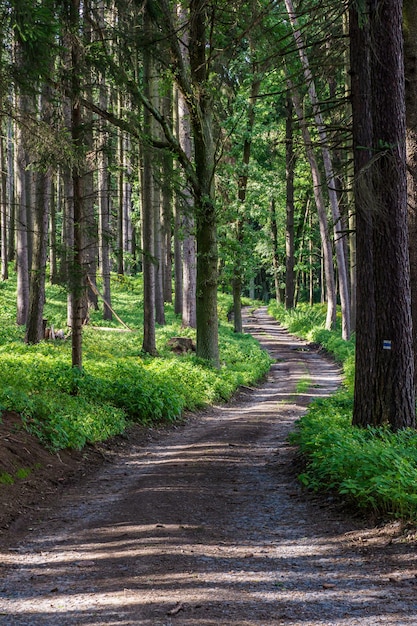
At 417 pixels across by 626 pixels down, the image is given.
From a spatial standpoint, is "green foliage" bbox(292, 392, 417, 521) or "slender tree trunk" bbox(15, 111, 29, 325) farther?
"slender tree trunk" bbox(15, 111, 29, 325)

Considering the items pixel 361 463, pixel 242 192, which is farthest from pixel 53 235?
pixel 242 192

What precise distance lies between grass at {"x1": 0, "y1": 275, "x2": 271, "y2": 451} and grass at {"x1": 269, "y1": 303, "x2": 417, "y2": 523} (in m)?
3.34

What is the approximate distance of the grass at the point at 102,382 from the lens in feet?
33.6

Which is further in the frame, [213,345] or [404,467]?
[213,345]

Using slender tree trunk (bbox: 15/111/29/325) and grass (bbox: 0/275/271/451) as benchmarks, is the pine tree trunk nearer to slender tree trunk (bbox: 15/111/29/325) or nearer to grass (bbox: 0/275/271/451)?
grass (bbox: 0/275/271/451)

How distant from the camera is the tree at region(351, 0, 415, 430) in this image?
897 cm

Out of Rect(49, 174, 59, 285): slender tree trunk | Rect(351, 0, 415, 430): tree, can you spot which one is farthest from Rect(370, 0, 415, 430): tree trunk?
Rect(49, 174, 59, 285): slender tree trunk

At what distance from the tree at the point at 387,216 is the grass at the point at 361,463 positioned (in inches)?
24.8

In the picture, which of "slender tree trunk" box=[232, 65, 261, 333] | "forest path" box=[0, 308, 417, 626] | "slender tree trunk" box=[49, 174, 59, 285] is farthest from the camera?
"slender tree trunk" box=[232, 65, 261, 333]

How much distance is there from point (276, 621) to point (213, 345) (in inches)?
569

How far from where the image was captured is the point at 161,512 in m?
7.04

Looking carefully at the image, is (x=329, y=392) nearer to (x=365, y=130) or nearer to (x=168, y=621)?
(x=365, y=130)

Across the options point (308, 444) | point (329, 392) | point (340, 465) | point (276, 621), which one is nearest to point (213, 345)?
point (329, 392)

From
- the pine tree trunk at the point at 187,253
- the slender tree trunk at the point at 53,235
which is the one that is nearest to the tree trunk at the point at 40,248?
the slender tree trunk at the point at 53,235
